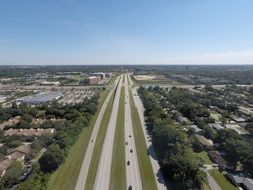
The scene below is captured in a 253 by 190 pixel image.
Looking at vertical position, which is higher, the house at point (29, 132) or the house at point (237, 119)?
the house at point (29, 132)

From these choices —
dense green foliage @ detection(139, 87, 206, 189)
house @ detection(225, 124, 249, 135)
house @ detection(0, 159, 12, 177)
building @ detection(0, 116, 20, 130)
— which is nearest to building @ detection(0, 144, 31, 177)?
house @ detection(0, 159, 12, 177)

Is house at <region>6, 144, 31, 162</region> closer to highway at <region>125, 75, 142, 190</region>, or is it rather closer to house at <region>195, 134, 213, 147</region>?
highway at <region>125, 75, 142, 190</region>

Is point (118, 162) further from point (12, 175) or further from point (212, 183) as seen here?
point (12, 175)

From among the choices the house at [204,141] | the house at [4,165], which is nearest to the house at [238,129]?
the house at [204,141]

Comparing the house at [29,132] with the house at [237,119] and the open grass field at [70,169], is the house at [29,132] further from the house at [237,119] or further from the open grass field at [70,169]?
the house at [237,119]

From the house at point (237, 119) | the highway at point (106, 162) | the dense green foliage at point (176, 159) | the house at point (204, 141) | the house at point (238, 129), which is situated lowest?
the house at point (238, 129)

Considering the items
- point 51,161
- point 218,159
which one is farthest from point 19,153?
point 218,159

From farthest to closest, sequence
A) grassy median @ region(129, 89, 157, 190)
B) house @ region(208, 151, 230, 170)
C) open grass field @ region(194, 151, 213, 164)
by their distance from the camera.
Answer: open grass field @ region(194, 151, 213, 164), house @ region(208, 151, 230, 170), grassy median @ region(129, 89, 157, 190)
